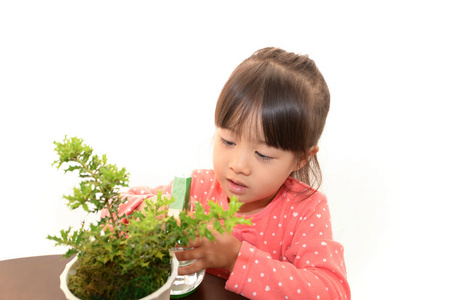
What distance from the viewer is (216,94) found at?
1.66 m

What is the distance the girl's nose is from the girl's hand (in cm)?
18

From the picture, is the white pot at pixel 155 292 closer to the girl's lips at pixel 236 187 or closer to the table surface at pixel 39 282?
the table surface at pixel 39 282

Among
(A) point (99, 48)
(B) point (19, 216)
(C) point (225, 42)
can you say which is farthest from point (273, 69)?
(B) point (19, 216)

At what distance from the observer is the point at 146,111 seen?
5.41 feet

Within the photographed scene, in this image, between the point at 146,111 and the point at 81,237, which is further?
the point at 146,111

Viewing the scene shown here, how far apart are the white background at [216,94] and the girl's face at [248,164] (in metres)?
0.59

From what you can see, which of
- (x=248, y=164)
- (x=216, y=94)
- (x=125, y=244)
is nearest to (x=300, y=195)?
(x=248, y=164)

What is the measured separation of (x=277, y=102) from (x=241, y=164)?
168 mm

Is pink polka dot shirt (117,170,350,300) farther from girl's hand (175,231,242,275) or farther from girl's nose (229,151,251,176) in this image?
girl's nose (229,151,251,176)

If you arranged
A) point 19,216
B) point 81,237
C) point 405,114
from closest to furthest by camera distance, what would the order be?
point 81,237, point 405,114, point 19,216

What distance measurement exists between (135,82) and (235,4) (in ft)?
1.52

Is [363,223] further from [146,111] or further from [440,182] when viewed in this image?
[146,111]

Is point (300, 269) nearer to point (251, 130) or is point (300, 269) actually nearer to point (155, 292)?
point (251, 130)

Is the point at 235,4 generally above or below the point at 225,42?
above
